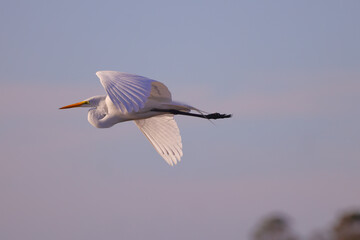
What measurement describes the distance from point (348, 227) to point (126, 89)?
18606mm

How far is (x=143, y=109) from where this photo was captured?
13.5 metres

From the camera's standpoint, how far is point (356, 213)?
29.8 m

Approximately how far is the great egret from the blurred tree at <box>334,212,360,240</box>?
1383 centimetres

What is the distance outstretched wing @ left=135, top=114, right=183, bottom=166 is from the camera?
1489 centimetres

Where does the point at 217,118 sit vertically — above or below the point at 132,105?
above

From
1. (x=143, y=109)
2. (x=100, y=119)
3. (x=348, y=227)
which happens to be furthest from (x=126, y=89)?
(x=348, y=227)

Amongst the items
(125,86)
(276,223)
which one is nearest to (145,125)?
(125,86)

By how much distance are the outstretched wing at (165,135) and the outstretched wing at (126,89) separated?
7.21 ft

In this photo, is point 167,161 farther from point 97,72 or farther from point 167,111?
point 97,72

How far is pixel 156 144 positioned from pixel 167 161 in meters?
0.40

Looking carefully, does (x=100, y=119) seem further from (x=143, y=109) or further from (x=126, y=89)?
(x=126, y=89)

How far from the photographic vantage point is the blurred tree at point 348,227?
90.0 ft

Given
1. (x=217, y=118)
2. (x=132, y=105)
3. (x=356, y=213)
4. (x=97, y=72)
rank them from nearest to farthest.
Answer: (x=132, y=105)
(x=97, y=72)
(x=217, y=118)
(x=356, y=213)

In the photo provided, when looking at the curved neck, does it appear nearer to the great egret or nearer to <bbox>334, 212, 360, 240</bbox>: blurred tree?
the great egret
